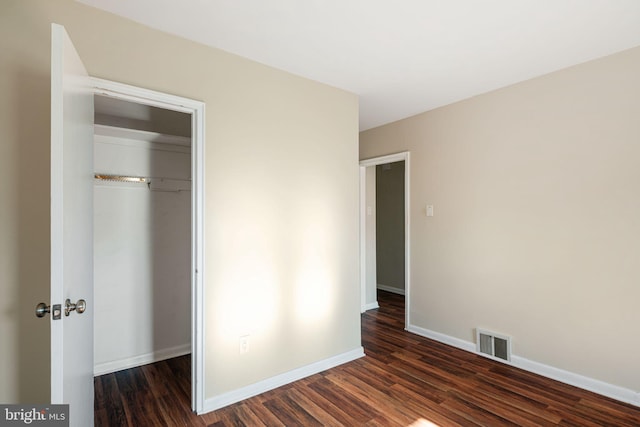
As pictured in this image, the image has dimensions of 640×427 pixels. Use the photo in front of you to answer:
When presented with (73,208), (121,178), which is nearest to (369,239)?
(121,178)

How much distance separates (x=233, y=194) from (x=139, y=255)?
1.31 m

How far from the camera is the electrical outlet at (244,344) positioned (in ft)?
7.73

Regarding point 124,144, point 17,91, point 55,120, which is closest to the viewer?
point 55,120

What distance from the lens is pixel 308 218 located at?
276 cm

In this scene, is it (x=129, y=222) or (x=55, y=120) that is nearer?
(x=55, y=120)

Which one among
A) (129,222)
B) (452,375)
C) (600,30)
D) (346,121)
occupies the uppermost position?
(600,30)

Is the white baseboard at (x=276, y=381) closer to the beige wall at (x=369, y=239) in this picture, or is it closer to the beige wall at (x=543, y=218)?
the beige wall at (x=543, y=218)

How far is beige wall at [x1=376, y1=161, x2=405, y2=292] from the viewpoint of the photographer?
5.54 m

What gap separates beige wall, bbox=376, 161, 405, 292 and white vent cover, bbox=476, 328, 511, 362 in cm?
240

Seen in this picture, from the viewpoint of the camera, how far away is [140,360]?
2.89 metres

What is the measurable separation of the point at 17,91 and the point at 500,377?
371cm

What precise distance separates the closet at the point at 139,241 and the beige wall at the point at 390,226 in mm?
3575

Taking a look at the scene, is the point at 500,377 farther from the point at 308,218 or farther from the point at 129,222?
the point at 129,222

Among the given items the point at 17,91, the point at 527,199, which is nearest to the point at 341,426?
the point at 527,199
